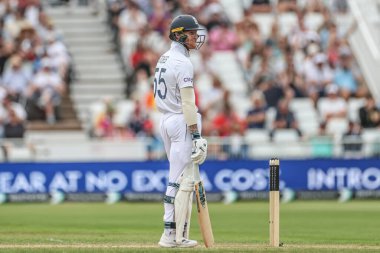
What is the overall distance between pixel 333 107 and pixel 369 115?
931mm

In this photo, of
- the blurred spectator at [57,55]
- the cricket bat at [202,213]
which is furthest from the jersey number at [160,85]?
the blurred spectator at [57,55]

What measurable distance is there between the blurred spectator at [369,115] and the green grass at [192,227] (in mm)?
2561

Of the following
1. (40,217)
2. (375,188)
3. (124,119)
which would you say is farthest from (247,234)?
(124,119)

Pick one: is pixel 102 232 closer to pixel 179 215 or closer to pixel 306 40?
pixel 179 215

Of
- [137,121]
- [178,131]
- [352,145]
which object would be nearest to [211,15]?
[137,121]

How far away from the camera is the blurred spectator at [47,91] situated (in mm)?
26156

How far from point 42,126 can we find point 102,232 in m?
10.8

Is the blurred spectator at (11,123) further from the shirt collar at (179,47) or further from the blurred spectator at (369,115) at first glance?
the shirt collar at (179,47)

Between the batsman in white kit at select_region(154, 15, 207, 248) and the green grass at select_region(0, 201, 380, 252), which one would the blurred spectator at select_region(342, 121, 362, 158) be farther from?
the batsman in white kit at select_region(154, 15, 207, 248)

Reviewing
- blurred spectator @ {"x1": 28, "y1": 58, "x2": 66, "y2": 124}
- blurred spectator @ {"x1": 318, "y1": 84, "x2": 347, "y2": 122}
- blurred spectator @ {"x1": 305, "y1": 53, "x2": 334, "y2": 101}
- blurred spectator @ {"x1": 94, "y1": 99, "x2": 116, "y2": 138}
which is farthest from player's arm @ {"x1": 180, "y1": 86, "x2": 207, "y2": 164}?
blurred spectator @ {"x1": 305, "y1": 53, "x2": 334, "y2": 101}

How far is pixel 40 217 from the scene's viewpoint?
19469 millimetres

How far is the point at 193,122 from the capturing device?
40.5ft

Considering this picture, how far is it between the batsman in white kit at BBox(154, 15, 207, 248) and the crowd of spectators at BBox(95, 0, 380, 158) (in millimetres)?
12182

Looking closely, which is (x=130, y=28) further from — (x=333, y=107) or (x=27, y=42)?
(x=333, y=107)
